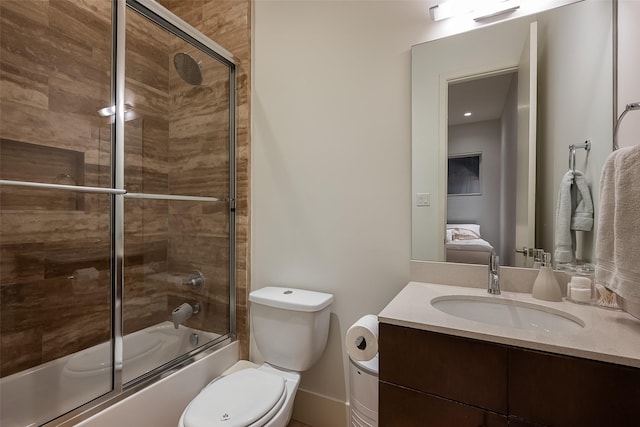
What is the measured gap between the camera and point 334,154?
1553 millimetres

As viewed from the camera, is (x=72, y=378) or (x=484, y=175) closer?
(x=484, y=175)

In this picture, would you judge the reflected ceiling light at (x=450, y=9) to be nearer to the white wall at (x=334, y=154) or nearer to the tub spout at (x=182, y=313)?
the white wall at (x=334, y=154)

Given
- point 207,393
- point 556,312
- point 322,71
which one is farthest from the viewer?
point 322,71

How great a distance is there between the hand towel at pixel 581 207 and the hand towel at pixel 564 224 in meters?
0.02

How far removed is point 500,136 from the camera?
4.10ft

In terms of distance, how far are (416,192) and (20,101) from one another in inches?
76.9

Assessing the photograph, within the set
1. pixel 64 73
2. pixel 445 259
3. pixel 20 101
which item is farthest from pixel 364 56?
pixel 20 101

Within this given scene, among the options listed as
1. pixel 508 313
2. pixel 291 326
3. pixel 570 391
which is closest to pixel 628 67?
pixel 508 313

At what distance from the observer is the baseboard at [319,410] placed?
60.5 inches

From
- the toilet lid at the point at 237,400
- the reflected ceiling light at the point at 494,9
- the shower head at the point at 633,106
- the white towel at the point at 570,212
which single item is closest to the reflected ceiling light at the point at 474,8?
the reflected ceiling light at the point at 494,9

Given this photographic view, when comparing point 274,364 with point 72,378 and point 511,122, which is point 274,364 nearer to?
point 72,378

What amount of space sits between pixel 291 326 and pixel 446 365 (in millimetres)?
796

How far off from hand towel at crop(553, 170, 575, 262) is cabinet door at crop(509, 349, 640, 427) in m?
0.57

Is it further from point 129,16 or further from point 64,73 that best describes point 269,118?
point 64,73
